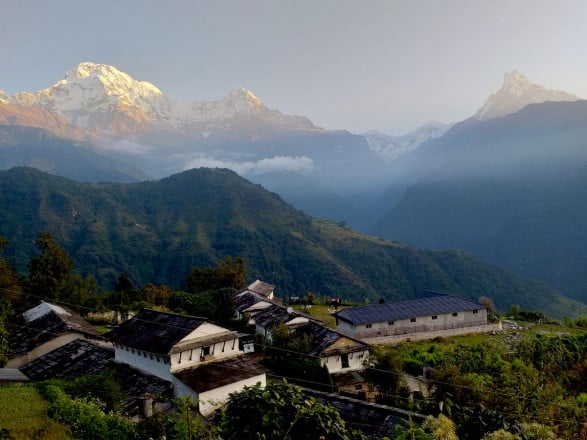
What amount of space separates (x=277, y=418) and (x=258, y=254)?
16314 cm

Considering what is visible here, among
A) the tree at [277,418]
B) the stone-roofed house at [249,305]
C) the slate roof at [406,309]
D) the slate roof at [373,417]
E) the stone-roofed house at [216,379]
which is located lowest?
the slate roof at [406,309]

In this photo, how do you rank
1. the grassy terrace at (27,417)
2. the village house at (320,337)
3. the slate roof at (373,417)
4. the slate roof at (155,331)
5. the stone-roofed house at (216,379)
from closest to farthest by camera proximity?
the grassy terrace at (27,417), the slate roof at (373,417), the stone-roofed house at (216,379), the slate roof at (155,331), the village house at (320,337)

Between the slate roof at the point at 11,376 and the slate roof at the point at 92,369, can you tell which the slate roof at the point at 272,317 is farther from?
the slate roof at the point at 11,376

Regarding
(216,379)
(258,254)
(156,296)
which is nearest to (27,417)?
(216,379)

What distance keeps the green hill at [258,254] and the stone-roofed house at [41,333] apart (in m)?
110

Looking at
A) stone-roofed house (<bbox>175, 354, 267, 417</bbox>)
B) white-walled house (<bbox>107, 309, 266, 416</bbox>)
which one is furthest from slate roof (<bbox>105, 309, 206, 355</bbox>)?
stone-roofed house (<bbox>175, 354, 267, 417</bbox>)

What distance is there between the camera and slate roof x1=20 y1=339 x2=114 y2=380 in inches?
1024

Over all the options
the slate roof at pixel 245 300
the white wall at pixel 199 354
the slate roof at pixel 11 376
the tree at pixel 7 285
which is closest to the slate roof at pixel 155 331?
the white wall at pixel 199 354

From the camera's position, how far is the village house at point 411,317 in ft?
154

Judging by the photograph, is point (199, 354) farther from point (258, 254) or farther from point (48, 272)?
point (258, 254)

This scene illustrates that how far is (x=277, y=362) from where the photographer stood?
32.2 metres

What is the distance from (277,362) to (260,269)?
5202 inches

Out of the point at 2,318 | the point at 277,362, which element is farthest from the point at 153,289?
the point at 277,362

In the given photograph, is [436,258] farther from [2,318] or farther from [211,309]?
[2,318]
